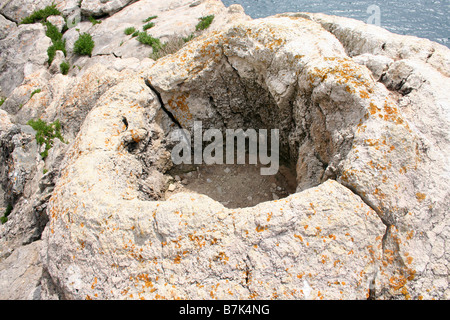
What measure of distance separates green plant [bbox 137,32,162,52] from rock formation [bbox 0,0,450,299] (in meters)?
7.08

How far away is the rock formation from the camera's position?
387 centimetres

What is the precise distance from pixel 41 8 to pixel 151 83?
59.1 feet

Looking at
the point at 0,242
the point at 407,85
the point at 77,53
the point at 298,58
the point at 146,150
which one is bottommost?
the point at 0,242

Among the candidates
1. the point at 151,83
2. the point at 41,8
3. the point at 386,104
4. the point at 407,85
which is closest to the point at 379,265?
the point at 386,104

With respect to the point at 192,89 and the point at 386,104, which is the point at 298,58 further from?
the point at 192,89

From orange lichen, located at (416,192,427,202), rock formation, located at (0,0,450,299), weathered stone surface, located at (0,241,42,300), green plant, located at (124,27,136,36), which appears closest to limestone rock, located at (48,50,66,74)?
green plant, located at (124,27,136,36)

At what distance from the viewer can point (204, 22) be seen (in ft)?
46.0

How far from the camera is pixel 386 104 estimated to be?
451cm

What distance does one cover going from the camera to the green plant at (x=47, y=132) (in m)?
9.64

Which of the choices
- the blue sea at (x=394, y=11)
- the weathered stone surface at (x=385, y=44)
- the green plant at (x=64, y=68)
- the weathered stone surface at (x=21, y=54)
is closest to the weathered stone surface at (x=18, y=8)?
the weathered stone surface at (x=21, y=54)

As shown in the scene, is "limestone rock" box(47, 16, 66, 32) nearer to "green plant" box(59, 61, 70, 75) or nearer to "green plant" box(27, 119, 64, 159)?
"green plant" box(59, 61, 70, 75)
